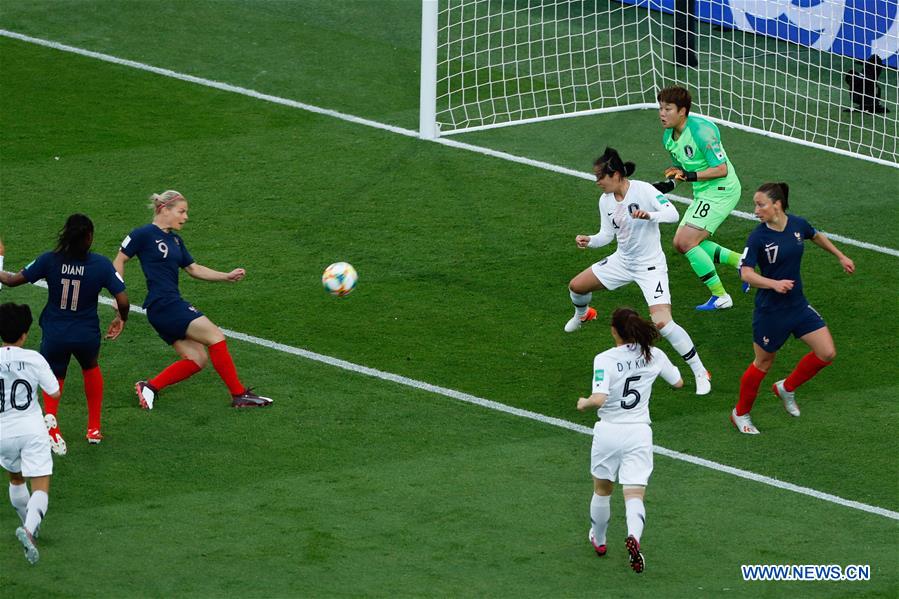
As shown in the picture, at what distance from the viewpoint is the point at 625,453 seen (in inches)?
356

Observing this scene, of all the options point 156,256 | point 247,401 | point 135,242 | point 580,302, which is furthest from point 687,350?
point 135,242

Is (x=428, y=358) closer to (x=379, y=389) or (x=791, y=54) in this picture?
(x=379, y=389)

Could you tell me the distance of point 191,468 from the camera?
409 inches

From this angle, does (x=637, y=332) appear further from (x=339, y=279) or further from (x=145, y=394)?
(x=145, y=394)

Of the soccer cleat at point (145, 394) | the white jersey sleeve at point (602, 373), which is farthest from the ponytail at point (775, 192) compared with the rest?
the soccer cleat at point (145, 394)

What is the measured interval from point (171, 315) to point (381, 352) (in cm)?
207

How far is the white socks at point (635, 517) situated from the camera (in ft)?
29.2

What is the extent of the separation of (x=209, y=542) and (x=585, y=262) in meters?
6.10

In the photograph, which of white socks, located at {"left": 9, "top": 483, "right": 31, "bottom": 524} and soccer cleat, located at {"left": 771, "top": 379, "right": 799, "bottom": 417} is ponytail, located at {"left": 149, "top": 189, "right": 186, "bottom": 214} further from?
soccer cleat, located at {"left": 771, "top": 379, "right": 799, "bottom": 417}

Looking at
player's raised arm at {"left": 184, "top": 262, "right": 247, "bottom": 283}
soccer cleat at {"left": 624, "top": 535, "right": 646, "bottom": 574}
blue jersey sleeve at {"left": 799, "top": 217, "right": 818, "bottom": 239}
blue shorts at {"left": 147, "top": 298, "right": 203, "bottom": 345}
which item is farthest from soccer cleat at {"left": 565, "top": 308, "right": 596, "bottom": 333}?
soccer cleat at {"left": 624, "top": 535, "right": 646, "bottom": 574}

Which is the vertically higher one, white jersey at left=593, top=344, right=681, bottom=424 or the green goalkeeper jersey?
the green goalkeeper jersey

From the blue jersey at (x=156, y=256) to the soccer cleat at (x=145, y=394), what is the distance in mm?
672

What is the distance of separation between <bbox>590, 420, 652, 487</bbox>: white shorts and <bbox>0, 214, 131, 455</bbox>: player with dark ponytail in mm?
3785

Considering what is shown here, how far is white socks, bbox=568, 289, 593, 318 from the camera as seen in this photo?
41.1 feet
